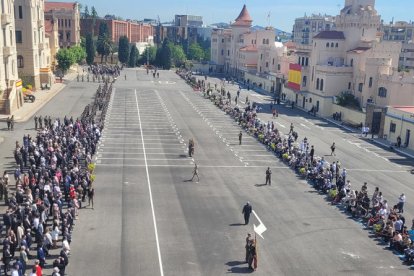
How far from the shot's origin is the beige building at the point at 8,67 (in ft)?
177

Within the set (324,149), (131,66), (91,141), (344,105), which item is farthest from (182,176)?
(131,66)

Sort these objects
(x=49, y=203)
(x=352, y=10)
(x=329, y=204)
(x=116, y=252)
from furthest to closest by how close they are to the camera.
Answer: (x=352, y=10) < (x=329, y=204) < (x=49, y=203) < (x=116, y=252)

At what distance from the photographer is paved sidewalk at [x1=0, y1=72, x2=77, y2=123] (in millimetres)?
52450

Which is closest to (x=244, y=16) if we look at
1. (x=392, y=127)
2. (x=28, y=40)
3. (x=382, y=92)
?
(x=28, y=40)

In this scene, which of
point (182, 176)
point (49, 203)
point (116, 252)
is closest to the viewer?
point (116, 252)

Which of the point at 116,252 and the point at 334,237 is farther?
the point at 334,237

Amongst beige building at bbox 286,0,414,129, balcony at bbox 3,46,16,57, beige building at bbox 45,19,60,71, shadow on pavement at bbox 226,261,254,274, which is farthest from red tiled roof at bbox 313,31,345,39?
shadow on pavement at bbox 226,261,254,274

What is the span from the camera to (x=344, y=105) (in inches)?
2499

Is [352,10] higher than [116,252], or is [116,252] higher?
[352,10]

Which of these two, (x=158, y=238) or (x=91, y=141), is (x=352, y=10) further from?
(x=158, y=238)

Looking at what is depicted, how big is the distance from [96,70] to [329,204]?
8433cm

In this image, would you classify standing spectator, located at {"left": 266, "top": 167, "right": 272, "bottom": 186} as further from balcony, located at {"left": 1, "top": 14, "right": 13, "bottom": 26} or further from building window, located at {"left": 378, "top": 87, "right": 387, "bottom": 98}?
balcony, located at {"left": 1, "top": 14, "right": 13, "bottom": 26}

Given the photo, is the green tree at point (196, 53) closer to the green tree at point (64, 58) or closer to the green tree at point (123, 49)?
the green tree at point (123, 49)

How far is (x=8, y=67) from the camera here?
57.6 metres
